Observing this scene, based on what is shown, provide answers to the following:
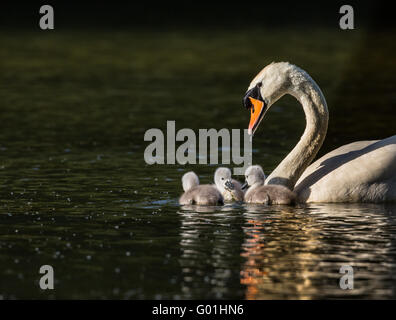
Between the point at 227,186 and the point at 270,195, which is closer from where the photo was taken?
the point at 270,195

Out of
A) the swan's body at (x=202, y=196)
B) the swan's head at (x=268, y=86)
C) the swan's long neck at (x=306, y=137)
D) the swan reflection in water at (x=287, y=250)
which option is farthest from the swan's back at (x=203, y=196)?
the swan's head at (x=268, y=86)

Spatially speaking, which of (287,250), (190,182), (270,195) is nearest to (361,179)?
(270,195)

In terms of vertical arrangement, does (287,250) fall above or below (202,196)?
below

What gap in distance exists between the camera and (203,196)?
13.4 m

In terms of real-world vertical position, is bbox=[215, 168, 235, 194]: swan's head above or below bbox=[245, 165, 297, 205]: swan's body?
above

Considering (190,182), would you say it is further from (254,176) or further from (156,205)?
(254,176)

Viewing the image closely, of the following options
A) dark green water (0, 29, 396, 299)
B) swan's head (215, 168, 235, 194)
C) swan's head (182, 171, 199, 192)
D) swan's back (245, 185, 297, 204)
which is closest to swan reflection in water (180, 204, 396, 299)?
dark green water (0, 29, 396, 299)

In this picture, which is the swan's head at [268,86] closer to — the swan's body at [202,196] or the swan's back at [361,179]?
the swan's body at [202,196]

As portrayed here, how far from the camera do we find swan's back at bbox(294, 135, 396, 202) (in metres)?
13.2

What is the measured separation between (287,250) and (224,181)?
2.90 metres

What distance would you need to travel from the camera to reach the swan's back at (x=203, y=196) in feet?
44.1

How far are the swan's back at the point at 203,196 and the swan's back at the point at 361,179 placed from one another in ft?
3.68

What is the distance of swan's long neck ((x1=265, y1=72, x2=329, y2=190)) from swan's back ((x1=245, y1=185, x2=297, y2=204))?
21.0 inches

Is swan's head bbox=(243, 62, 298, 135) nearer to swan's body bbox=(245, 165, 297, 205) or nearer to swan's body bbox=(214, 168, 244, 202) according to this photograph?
swan's body bbox=(214, 168, 244, 202)
